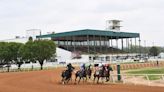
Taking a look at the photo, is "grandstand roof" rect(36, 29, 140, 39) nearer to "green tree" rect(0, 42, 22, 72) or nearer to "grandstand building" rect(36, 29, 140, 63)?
"grandstand building" rect(36, 29, 140, 63)

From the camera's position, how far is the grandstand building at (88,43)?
95.2 meters

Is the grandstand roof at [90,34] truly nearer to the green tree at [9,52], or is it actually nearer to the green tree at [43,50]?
the green tree at [9,52]

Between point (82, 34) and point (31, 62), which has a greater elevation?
point (82, 34)

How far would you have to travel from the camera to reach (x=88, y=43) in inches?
4281

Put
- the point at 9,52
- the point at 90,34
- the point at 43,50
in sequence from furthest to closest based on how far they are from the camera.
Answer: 1. the point at 90,34
2. the point at 9,52
3. the point at 43,50

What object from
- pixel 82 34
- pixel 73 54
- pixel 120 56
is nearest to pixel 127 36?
pixel 120 56

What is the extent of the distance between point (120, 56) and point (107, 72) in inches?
3167

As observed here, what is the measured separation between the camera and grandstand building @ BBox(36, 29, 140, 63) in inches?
3750

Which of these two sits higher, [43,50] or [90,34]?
[90,34]

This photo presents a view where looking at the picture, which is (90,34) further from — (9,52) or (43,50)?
(43,50)

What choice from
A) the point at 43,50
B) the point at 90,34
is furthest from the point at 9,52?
the point at 90,34

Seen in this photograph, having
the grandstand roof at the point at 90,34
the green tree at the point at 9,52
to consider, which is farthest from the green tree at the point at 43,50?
the grandstand roof at the point at 90,34

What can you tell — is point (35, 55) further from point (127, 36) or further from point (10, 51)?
point (127, 36)

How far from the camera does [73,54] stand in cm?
9319
